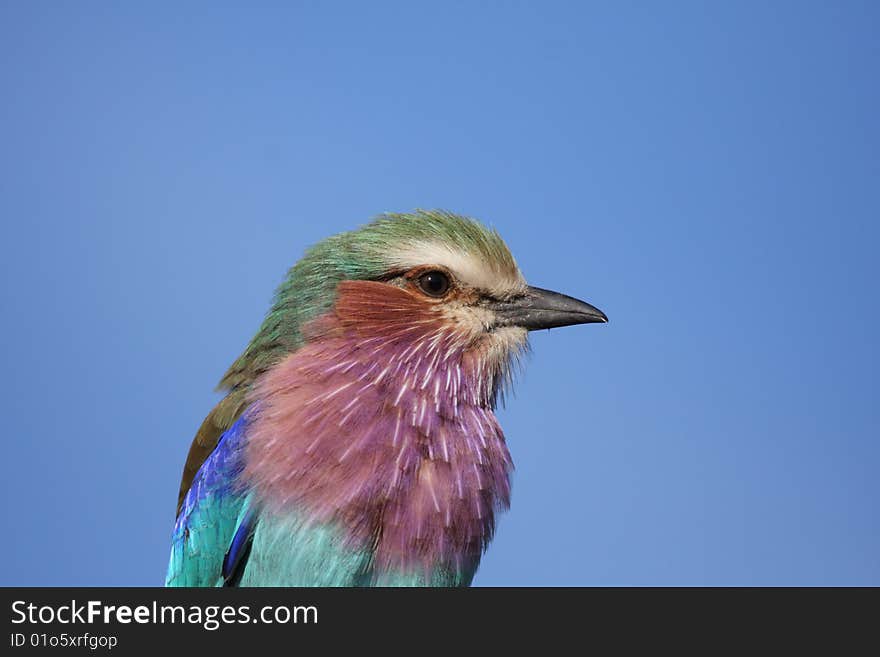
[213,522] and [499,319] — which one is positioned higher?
[499,319]

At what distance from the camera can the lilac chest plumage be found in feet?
14.0

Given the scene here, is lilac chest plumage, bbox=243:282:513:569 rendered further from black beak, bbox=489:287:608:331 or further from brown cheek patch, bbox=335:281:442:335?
black beak, bbox=489:287:608:331

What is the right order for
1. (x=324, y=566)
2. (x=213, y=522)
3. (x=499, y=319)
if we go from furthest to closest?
(x=499, y=319)
(x=213, y=522)
(x=324, y=566)

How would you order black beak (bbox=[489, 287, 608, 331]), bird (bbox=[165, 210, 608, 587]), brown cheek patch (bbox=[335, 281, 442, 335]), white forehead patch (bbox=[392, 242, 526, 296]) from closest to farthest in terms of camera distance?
bird (bbox=[165, 210, 608, 587]), brown cheek patch (bbox=[335, 281, 442, 335]), white forehead patch (bbox=[392, 242, 526, 296]), black beak (bbox=[489, 287, 608, 331])

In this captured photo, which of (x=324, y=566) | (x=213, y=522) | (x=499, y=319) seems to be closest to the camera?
(x=324, y=566)

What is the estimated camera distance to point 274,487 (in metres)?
4.37

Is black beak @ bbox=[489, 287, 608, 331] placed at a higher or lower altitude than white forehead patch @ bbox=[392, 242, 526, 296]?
lower

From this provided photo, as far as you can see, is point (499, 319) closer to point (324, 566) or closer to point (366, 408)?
point (366, 408)

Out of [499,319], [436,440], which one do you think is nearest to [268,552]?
[436,440]

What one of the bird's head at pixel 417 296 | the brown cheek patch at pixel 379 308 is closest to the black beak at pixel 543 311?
the bird's head at pixel 417 296

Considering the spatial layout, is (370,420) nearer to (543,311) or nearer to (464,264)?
(464,264)

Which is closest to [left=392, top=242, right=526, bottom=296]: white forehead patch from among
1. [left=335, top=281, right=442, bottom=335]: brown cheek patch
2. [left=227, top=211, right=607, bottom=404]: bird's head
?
[left=227, top=211, right=607, bottom=404]: bird's head

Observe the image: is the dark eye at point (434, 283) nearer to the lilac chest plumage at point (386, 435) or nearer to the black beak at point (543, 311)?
the lilac chest plumage at point (386, 435)

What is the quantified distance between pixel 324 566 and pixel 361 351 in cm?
99
